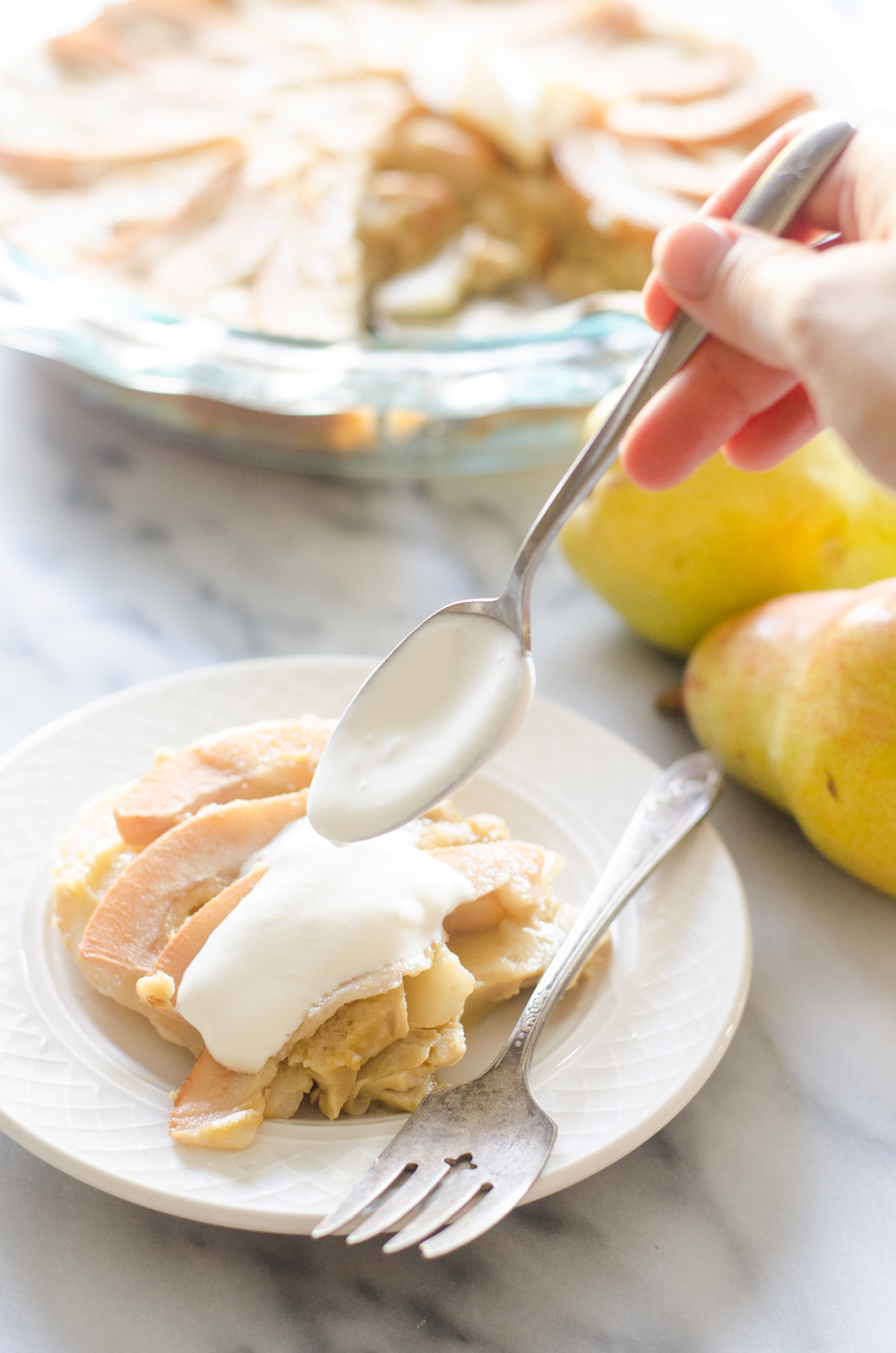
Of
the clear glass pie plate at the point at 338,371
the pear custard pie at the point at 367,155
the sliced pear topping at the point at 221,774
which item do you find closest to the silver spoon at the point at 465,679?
the sliced pear topping at the point at 221,774

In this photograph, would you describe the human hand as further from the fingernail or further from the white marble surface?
the white marble surface

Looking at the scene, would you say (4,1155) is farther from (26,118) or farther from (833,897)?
(26,118)

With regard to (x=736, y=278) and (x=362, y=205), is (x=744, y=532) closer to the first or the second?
(x=736, y=278)

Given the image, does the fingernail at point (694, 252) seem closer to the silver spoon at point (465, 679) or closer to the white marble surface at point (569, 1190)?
the silver spoon at point (465, 679)

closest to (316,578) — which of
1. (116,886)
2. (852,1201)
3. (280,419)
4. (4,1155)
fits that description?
(280,419)

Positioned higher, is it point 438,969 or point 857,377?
point 857,377
